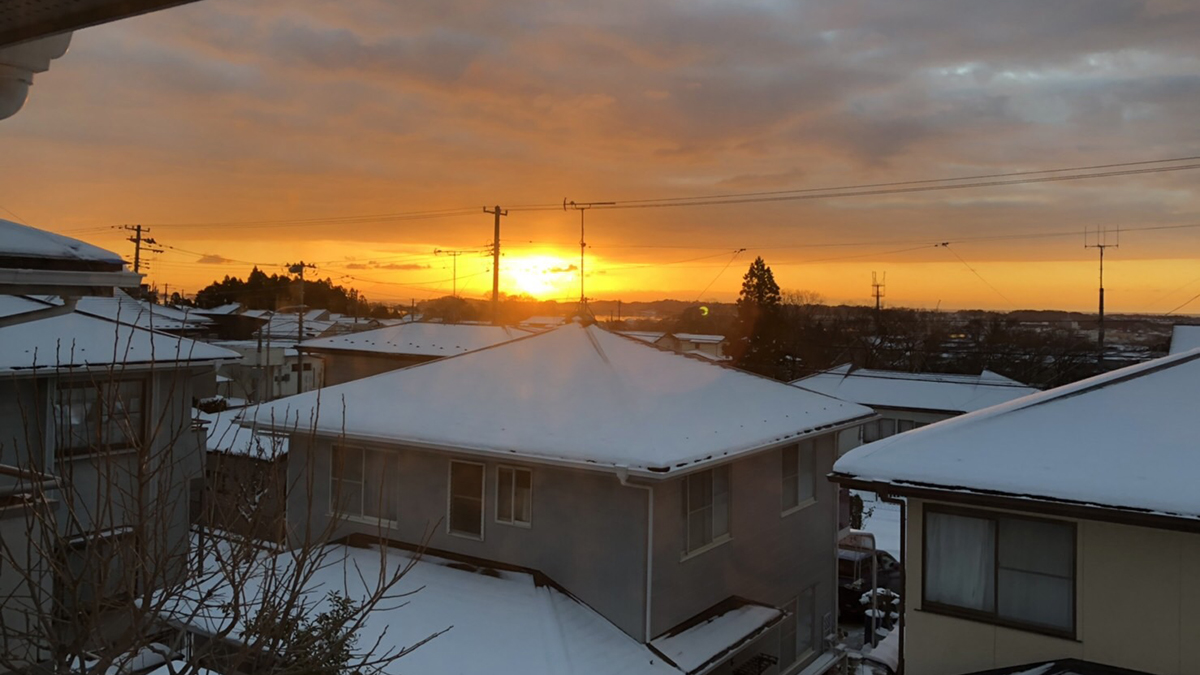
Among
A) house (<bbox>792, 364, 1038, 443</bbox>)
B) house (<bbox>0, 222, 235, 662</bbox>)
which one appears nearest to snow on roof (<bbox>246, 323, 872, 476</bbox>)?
house (<bbox>0, 222, 235, 662</bbox>)

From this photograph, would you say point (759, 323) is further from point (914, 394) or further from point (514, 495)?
point (514, 495)

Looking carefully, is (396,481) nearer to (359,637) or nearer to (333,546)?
(333,546)

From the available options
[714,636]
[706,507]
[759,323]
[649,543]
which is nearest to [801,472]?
[706,507]

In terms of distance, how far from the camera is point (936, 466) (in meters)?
7.76

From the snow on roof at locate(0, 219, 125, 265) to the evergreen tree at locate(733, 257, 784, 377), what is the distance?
45.5m

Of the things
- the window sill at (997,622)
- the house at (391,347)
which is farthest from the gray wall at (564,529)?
the house at (391,347)

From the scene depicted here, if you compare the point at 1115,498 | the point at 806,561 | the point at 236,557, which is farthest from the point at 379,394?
the point at 1115,498

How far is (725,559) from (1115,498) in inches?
211

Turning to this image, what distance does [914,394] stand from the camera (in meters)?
33.8

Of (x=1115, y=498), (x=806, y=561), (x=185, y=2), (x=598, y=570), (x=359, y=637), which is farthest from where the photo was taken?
(x=806, y=561)

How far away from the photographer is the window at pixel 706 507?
10.3 m

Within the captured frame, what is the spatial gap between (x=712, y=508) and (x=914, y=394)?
26.1 meters

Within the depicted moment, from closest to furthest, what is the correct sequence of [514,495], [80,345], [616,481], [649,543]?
[649,543]
[616,481]
[514,495]
[80,345]

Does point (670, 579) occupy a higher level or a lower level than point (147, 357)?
lower
